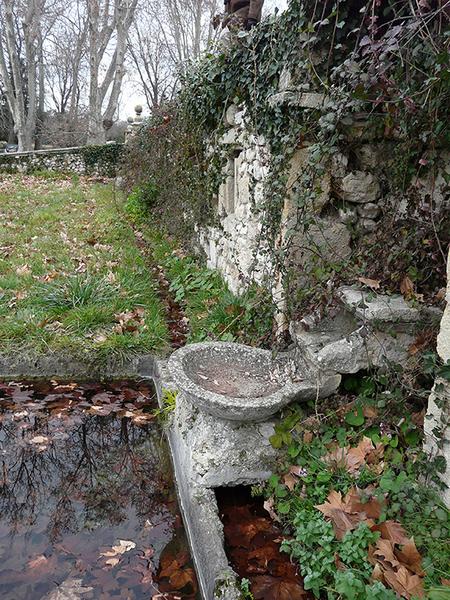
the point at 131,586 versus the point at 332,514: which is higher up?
the point at 332,514

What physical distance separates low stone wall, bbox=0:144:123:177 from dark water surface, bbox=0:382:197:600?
1356cm

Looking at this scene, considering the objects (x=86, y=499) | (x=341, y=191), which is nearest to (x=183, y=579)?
(x=86, y=499)

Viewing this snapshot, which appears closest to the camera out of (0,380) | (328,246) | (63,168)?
(328,246)

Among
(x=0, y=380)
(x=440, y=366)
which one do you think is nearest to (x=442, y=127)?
(x=440, y=366)

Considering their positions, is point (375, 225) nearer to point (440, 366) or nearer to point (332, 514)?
point (440, 366)

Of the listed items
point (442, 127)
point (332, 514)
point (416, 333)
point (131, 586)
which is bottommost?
point (131, 586)

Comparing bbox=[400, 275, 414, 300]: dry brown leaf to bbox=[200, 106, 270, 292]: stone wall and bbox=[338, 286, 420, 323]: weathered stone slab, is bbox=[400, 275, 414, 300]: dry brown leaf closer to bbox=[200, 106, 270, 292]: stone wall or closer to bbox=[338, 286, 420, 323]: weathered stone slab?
bbox=[338, 286, 420, 323]: weathered stone slab

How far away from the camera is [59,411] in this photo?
3.74 m

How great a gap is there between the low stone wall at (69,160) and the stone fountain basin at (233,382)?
14.1 meters

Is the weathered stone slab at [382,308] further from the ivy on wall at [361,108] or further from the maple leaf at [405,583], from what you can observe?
the maple leaf at [405,583]

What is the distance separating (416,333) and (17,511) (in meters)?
2.51

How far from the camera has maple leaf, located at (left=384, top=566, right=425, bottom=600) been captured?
1884 millimetres

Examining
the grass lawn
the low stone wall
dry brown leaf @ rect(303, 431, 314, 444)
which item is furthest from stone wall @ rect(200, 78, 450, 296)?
the low stone wall

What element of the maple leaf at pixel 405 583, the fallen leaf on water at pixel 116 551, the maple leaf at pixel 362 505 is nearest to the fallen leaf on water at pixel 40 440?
the fallen leaf on water at pixel 116 551
